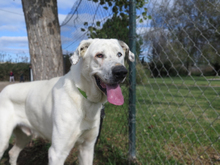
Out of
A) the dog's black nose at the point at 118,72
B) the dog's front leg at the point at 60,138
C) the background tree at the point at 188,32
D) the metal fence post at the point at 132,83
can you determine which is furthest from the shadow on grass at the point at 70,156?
the background tree at the point at 188,32

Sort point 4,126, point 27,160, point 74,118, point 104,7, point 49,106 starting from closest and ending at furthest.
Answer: point 74,118, point 49,106, point 4,126, point 104,7, point 27,160

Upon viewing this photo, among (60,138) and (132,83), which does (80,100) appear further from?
(132,83)

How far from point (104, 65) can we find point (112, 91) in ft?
0.84

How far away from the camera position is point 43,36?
338 centimetres

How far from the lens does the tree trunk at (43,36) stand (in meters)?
3.32

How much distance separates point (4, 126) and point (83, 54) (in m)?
1.33

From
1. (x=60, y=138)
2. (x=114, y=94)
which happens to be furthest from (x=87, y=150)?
(x=114, y=94)

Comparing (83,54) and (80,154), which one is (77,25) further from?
(80,154)

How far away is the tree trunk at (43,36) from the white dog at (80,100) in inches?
43.1

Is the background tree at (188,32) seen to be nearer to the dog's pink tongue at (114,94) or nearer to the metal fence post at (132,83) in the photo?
the metal fence post at (132,83)

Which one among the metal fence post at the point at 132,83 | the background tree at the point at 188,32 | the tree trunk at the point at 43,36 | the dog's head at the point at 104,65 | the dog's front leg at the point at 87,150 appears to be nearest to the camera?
the background tree at the point at 188,32

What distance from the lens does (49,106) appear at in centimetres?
221

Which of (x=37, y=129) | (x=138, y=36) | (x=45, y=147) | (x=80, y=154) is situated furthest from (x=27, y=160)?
(x=138, y=36)

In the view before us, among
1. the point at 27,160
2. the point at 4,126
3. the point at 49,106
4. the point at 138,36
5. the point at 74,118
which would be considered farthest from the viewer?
the point at 27,160
